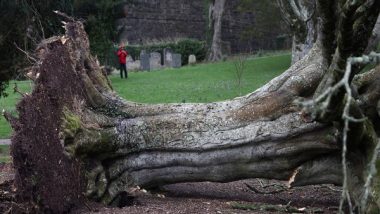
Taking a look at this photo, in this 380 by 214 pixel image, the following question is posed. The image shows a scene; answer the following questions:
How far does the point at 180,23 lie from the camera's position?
44531mm

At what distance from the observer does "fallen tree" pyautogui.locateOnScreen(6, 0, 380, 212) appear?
5520 millimetres

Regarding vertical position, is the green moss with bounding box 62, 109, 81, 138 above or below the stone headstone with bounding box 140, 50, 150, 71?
above

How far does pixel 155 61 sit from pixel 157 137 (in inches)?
1124

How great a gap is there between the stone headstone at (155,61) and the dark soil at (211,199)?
2658 centimetres

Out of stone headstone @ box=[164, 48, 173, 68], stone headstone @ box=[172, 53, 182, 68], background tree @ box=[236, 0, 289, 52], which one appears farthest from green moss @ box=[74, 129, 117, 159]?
stone headstone @ box=[164, 48, 173, 68]

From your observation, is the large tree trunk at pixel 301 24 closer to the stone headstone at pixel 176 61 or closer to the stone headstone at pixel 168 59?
the stone headstone at pixel 176 61

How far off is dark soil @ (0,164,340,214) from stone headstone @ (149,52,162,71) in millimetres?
26584

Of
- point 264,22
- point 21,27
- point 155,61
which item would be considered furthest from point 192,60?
point 21,27

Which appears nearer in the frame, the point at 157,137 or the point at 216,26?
the point at 157,137

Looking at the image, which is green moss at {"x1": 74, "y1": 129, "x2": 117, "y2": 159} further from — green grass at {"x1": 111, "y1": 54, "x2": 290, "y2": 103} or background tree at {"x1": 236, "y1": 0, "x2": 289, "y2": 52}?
background tree at {"x1": 236, "y1": 0, "x2": 289, "y2": 52}

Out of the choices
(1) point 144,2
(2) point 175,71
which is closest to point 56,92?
(2) point 175,71

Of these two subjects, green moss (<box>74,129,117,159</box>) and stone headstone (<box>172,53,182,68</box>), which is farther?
stone headstone (<box>172,53,182,68</box>)

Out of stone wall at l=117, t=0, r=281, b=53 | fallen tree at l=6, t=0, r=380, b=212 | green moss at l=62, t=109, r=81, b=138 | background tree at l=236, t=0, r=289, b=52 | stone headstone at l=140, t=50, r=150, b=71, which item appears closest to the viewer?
fallen tree at l=6, t=0, r=380, b=212

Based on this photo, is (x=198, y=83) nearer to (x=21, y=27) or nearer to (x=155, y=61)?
(x=155, y=61)
